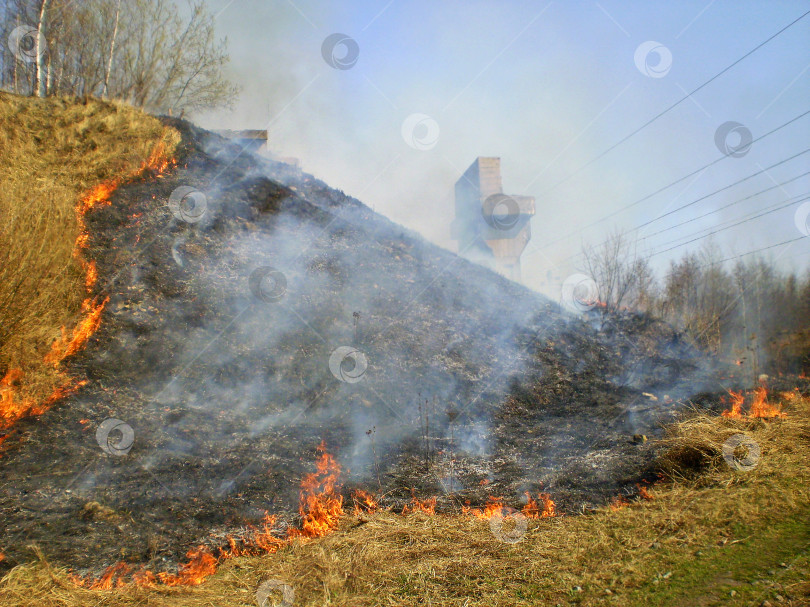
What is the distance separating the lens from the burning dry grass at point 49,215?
8.62 m

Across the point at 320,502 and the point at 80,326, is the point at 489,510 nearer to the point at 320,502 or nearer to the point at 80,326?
the point at 320,502

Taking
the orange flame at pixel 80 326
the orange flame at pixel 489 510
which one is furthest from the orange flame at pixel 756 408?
the orange flame at pixel 80 326

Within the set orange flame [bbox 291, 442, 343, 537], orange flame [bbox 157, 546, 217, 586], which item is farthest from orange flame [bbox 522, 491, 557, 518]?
orange flame [bbox 157, 546, 217, 586]

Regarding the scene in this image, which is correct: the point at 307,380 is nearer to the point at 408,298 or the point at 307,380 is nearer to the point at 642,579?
the point at 408,298

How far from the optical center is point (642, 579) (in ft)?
14.3

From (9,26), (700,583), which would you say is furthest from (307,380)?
(9,26)

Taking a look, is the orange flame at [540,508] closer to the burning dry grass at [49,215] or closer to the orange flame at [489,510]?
the orange flame at [489,510]

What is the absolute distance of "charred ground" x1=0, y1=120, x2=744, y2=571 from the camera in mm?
6703

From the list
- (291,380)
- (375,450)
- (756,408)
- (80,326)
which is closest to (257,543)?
(375,450)

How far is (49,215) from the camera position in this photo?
10.1 metres

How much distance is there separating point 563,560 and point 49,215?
11.6 m

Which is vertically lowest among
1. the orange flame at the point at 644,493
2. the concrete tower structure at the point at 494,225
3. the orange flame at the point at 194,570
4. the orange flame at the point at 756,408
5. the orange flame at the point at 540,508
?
the orange flame at the point at 194,570

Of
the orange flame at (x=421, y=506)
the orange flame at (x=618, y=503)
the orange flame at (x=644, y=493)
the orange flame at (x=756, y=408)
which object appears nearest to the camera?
the orange flame at (x=618, y=503)

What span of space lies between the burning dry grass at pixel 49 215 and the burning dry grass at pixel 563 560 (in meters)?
5.37
